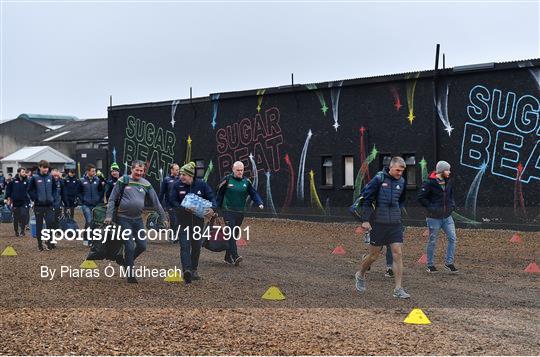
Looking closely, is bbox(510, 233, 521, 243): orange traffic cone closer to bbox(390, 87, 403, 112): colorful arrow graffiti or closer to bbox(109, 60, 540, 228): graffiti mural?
bbox(109, 60, 540, 228): graffiti mural

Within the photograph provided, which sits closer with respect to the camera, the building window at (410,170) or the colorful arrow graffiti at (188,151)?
the building window at (410,170)

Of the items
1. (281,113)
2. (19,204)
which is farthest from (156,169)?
(19,204)

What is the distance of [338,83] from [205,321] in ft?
70.2

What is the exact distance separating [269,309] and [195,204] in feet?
10.8

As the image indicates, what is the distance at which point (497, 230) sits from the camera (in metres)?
24.9

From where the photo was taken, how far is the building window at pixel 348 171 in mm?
30109

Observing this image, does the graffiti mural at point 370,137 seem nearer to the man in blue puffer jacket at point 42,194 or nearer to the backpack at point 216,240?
the backpack at point 216,240

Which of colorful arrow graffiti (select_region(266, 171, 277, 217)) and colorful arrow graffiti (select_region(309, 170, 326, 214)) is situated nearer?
colorful arrow graffiti (select_region(309, 170, 326, 214))

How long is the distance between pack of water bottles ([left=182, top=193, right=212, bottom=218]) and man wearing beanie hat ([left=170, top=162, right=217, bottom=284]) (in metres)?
0.08

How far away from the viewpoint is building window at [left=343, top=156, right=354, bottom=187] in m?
30.1

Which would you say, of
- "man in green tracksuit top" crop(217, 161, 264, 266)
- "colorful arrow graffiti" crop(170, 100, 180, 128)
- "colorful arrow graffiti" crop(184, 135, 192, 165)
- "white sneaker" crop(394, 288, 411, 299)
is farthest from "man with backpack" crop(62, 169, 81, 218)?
"colorful arrow graffiti" crop(170, 100, 180, 128)

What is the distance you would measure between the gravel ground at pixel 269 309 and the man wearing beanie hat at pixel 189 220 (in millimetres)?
373

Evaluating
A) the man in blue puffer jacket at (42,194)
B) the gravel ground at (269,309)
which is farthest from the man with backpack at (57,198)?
the gravel ground at (269,309)

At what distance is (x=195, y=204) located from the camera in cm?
1366
